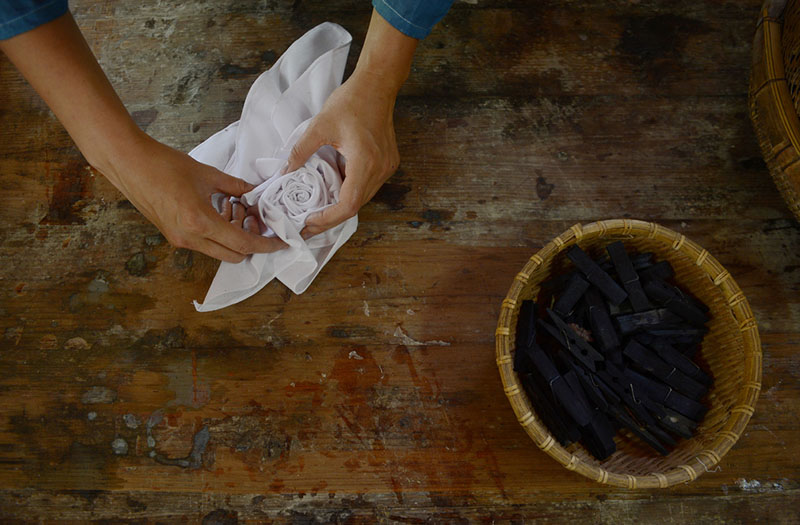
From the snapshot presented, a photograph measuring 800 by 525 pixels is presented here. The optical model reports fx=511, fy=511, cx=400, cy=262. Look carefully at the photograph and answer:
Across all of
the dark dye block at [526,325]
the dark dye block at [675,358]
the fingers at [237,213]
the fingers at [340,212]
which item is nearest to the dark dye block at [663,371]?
the dark dye block at [675,358]

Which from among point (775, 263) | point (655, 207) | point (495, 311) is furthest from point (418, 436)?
point (775, 263)

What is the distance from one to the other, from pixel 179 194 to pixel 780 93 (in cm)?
133

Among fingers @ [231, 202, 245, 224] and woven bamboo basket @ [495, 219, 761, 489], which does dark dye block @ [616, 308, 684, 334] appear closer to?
woven bamboo basket @ [495, 219, 761, 489]

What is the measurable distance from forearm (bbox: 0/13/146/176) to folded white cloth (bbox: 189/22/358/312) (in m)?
0.25

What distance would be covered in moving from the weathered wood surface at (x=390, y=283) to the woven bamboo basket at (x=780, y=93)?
0.47 feet

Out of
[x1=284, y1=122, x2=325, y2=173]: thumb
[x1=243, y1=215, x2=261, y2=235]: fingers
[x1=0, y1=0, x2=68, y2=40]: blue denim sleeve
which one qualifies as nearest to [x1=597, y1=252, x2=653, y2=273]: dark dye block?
[x1=284, y1=122, x2=325, y2=173]: thumb

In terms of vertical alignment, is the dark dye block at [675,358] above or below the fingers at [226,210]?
below

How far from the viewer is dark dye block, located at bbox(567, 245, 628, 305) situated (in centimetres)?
112

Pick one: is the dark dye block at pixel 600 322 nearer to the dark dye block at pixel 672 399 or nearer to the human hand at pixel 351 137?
the dark dye block at pixel 672 399

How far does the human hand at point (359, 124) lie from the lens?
3.59 feet

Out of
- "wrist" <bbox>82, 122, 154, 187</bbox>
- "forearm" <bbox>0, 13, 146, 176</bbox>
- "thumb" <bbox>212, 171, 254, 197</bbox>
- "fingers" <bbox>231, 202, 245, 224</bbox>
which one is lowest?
"fingers" <bbox>231, 202, 245, 224</bbox>

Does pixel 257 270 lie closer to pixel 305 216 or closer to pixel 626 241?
pixel 305 216

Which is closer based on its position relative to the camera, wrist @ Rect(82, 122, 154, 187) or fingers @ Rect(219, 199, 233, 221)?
wrist @ Rect(82, 122, 154, 187)

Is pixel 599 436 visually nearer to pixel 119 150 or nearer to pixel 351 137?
pixel 351 137
